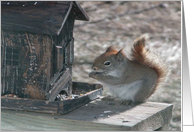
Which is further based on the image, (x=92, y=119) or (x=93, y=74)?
(x=93, y=74)

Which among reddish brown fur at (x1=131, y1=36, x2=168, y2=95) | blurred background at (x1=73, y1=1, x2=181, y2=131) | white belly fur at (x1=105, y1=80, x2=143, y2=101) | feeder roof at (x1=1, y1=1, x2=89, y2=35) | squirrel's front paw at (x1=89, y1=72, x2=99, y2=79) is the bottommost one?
blurred background at (x1=73, y1=1, x2=181, y2=131)

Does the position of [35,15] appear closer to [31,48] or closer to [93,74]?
[31,48]

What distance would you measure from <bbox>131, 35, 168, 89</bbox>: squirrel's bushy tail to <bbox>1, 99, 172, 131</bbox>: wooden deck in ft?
1.08

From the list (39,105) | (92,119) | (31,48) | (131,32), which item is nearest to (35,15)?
(31,48)

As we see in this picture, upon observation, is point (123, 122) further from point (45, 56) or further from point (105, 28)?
point (105, 28)

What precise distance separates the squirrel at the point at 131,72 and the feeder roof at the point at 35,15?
52 centimetres

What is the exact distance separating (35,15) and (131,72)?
0.73 m

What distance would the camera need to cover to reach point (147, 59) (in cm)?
218

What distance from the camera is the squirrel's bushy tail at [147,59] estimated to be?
2121 millimetres

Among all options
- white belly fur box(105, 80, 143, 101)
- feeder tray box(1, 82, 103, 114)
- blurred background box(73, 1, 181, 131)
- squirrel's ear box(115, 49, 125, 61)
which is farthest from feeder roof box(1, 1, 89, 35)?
blurred background box(73, 1, 181, 131)

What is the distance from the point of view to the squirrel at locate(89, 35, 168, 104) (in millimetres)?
2129

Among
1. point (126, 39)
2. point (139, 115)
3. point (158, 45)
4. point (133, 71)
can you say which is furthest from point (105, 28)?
point (139, 115)

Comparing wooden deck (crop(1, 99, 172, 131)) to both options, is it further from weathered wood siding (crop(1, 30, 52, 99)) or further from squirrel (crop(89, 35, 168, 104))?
squirrel (crop(89, 35, 168, 104))

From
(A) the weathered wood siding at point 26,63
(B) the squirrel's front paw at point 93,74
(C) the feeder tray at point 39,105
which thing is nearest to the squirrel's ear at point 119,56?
(B) the squirrel's front paw at point 93,74
